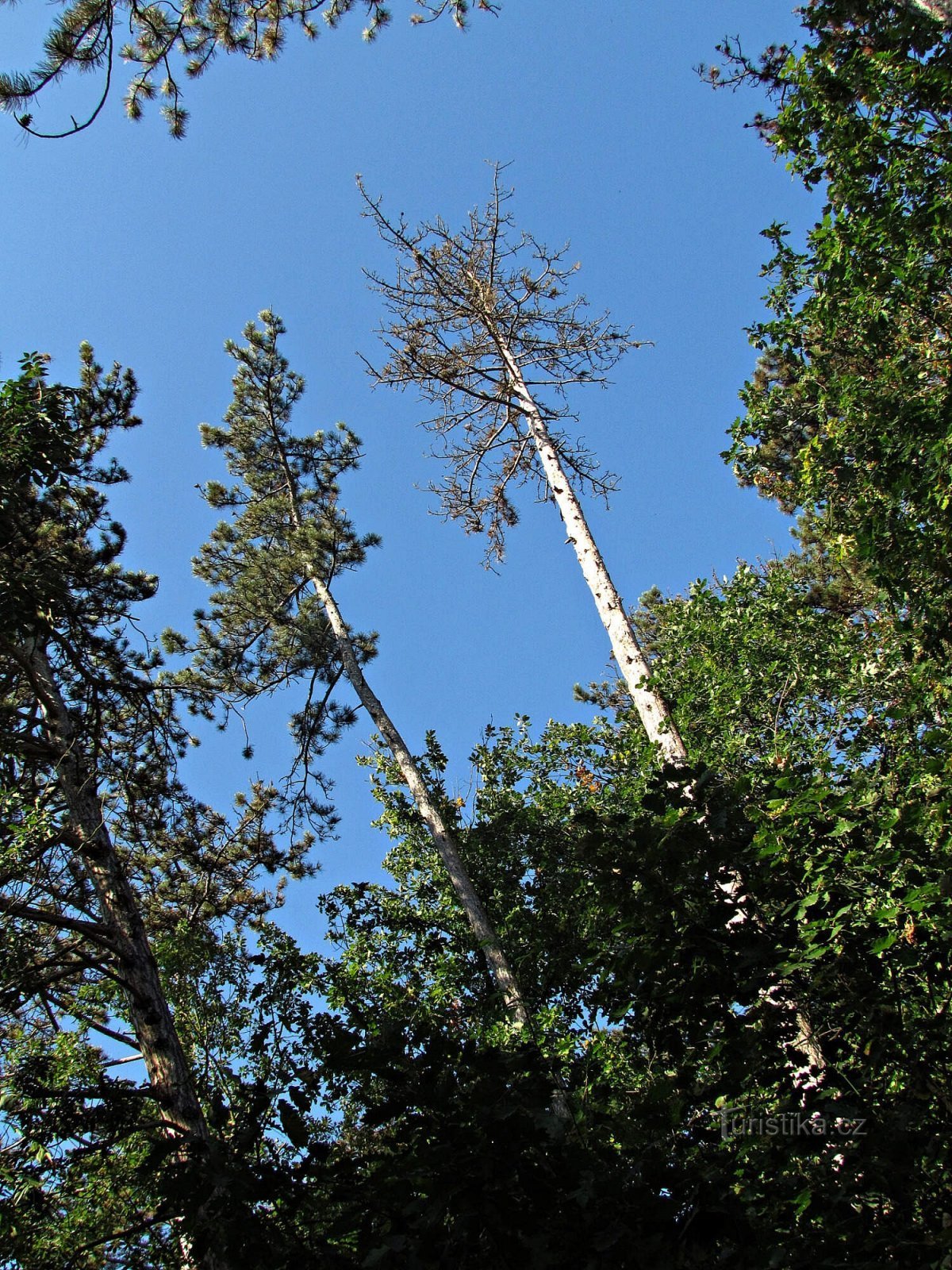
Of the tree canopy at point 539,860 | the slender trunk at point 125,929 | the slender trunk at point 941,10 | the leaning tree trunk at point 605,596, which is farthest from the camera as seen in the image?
the leaning tree trunk at point 605,596

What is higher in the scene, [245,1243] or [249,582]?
[249,582]

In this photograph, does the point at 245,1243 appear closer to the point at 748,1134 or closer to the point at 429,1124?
the point at 429,1124

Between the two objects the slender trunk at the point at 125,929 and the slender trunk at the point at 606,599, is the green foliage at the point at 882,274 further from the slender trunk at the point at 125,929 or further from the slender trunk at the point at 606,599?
the slender trunk at the point at 125,929

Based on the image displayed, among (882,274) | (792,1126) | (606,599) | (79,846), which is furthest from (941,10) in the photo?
(79,846)

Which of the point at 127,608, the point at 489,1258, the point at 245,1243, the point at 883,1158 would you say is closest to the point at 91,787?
the point at 127,608

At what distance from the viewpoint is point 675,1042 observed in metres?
2.52

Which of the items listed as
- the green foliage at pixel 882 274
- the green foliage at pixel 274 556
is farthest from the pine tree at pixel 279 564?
the green foliage at pixel 882 274

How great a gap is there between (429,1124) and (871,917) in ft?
4.86

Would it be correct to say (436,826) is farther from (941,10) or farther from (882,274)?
(941,10)

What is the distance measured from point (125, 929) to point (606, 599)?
551 cm

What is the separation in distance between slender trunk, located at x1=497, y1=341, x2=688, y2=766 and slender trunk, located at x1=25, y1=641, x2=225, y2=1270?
4288 mm

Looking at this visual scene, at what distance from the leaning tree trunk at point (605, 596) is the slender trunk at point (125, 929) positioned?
4.33 m

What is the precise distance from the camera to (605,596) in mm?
8422

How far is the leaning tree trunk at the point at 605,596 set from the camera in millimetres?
7016
